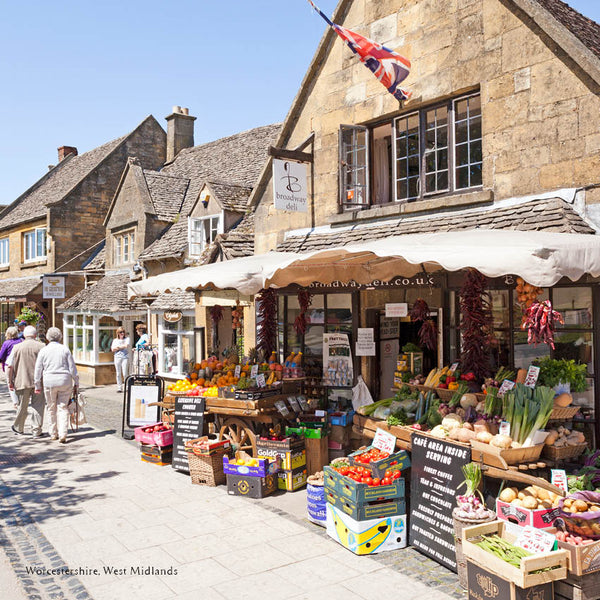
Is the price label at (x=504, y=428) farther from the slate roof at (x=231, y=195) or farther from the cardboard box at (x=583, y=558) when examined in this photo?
the slate roof at (x=231, y=195)

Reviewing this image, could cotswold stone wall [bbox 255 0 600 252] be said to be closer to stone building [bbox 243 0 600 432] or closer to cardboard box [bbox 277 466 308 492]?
stone building [bbox 243 0 600 432]

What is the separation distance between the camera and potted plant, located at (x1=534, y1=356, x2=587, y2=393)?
6086 mm

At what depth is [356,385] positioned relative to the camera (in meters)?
9.76

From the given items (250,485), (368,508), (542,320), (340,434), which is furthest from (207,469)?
(542,320)

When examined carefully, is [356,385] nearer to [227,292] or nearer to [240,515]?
[227,292]

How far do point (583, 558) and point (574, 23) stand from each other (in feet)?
24.9

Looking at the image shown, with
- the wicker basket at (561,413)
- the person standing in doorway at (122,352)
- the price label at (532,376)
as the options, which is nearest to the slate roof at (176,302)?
the person standing in doorway at (122,352)

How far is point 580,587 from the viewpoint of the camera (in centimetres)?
423

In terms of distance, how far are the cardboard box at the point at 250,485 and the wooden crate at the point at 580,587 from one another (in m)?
4.15

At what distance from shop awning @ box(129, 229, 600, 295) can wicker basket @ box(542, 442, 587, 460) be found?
5.58 ft

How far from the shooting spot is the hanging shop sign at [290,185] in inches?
396

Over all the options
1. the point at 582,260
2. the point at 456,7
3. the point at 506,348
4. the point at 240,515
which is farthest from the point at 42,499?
the point at 456,7

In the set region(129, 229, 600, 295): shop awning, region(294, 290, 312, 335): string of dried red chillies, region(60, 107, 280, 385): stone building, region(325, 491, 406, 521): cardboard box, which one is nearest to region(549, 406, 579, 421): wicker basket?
region(129, 229, 600, 295): shop awning

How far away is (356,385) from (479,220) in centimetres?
353
